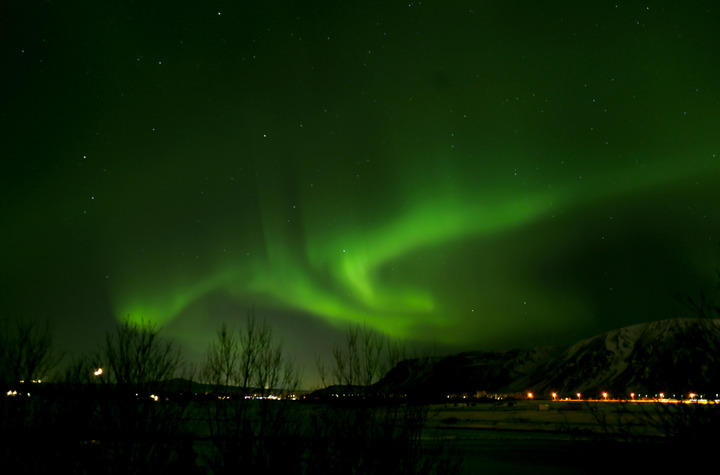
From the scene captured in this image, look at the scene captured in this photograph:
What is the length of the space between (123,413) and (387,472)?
24.2 ft

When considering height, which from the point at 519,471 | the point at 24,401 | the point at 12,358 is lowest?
the point at 519,471

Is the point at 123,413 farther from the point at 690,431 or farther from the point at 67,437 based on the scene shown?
the point at 690,431

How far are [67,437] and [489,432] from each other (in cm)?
6003

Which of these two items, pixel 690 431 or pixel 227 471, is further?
pixel 227 471

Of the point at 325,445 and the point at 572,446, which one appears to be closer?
the point at 325,445

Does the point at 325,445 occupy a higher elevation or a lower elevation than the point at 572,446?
higher

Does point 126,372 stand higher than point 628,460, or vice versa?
point 126,372

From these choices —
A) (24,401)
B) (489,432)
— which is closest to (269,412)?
(24,401)

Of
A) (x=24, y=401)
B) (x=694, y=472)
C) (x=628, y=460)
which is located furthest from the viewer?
(x=24, y=401)

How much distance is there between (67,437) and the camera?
49.1 feet

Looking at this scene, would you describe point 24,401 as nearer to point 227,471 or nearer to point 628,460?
point 227,471

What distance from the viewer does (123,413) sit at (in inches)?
587

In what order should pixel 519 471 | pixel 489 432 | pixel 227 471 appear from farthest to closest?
pixel 489 432, pixel 519 471, pixel 227 471

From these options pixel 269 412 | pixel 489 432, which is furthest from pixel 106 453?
pixel 489 432
